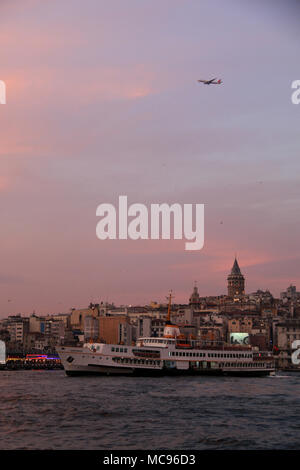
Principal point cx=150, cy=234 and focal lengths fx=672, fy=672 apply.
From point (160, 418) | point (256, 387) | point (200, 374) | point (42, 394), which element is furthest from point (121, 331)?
point (160, 418)

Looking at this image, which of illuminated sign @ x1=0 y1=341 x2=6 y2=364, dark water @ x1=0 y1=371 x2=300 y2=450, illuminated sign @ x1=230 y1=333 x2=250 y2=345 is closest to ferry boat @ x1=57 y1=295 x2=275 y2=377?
dark water @ x1=0 y1=371 x2=300 y2=450

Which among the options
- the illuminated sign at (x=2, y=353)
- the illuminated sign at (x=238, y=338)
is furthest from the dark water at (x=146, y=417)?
the illuminated sign at (x=238, y=338)

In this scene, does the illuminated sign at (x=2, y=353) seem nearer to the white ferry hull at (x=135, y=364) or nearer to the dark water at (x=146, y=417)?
the white ferry hull at (x=135, y=364)

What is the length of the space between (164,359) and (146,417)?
3051 cm

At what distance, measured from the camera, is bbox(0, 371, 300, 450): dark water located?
78.6 ft

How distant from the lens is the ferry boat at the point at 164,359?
Result: 56.8m

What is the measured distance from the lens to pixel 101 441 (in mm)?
23781

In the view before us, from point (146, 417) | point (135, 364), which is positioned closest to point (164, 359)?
point (135, 364)

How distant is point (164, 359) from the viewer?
60375 mm

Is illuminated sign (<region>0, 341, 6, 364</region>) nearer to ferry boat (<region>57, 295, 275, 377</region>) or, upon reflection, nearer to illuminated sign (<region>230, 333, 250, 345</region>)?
illuminated sign (<region>230, 333, 250, 345</region>)

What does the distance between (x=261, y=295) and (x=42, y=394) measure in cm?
Answer: 15741

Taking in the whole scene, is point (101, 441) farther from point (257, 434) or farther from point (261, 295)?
point (261, 295)

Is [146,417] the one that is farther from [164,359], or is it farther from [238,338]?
[238,338]
